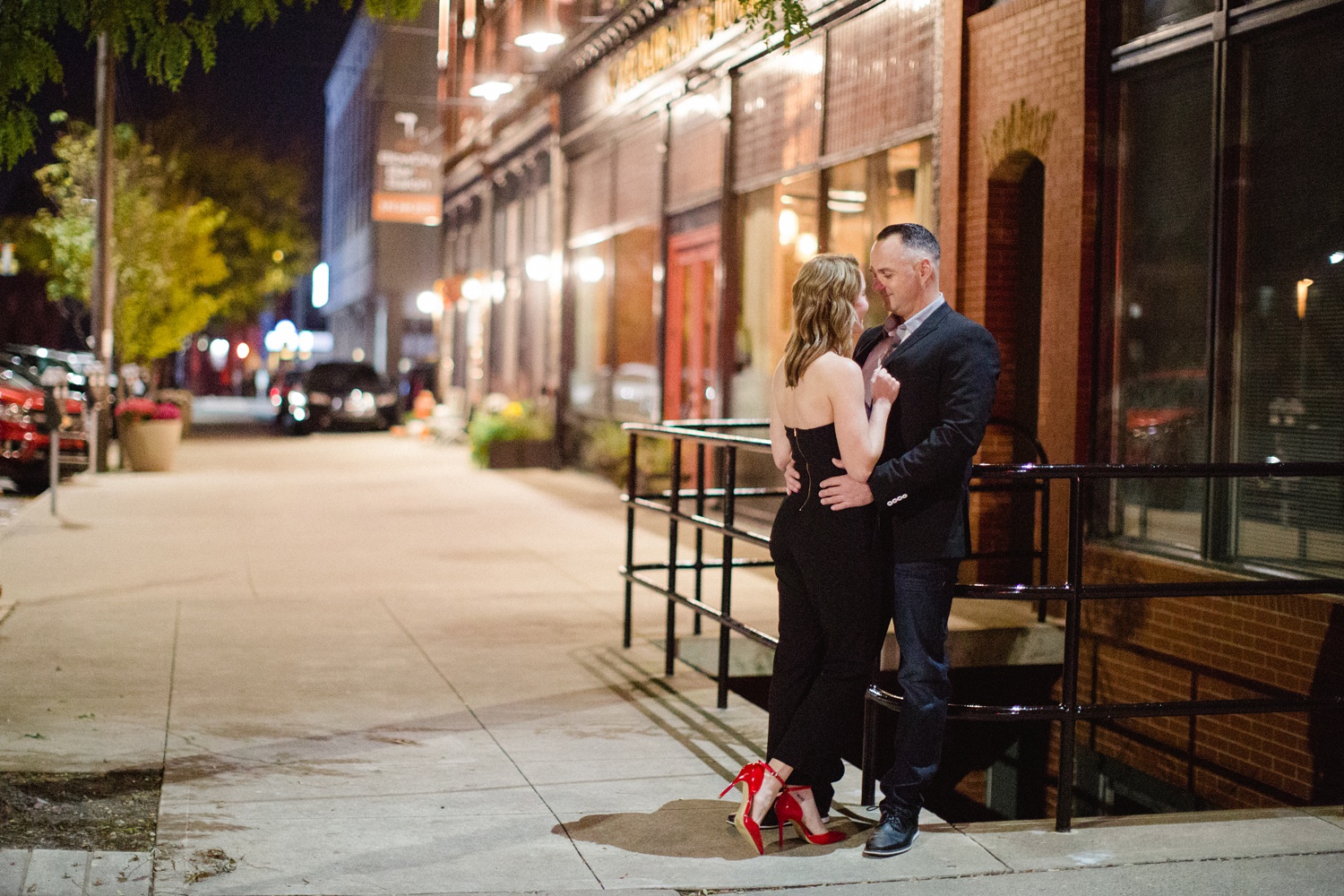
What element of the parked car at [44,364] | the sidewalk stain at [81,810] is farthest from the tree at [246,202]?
the sidewalk stain at [81,810]

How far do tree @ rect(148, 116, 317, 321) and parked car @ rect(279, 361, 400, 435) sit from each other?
27.4ft

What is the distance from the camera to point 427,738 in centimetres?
634

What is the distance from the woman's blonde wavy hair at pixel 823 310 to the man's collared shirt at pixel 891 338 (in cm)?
16

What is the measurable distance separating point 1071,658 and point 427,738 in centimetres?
274

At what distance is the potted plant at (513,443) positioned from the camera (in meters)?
21.7

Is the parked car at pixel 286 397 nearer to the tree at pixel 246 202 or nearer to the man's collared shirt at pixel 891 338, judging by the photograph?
the tree at pixel 246 202

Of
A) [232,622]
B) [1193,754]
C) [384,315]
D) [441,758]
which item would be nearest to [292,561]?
[232,622]

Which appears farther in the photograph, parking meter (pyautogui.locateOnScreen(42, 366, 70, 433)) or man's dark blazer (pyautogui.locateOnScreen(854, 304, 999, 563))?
parking meter (pyautogui.locateOnScreen(42, 366, 70, 433))

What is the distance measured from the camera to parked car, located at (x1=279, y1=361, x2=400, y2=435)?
102 ft

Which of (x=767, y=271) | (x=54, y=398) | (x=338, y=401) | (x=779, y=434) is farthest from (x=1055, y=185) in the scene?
(x=338, y=401)

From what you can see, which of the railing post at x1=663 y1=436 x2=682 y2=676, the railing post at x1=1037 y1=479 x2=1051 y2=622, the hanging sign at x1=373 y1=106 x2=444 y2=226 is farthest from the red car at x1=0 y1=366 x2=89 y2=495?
the railing post at x1=1037 y1=479 x2=1051 y2=622

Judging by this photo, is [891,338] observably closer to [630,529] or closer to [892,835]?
[892,835]

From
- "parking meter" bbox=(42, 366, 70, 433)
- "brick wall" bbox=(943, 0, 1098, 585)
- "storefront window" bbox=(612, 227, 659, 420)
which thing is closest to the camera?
"brick wall" bbox=(943, 0, 1098, 585)

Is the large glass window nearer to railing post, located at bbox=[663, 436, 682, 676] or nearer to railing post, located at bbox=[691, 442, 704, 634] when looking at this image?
railing post, located at bbox=[691, 442, 704, 634]
